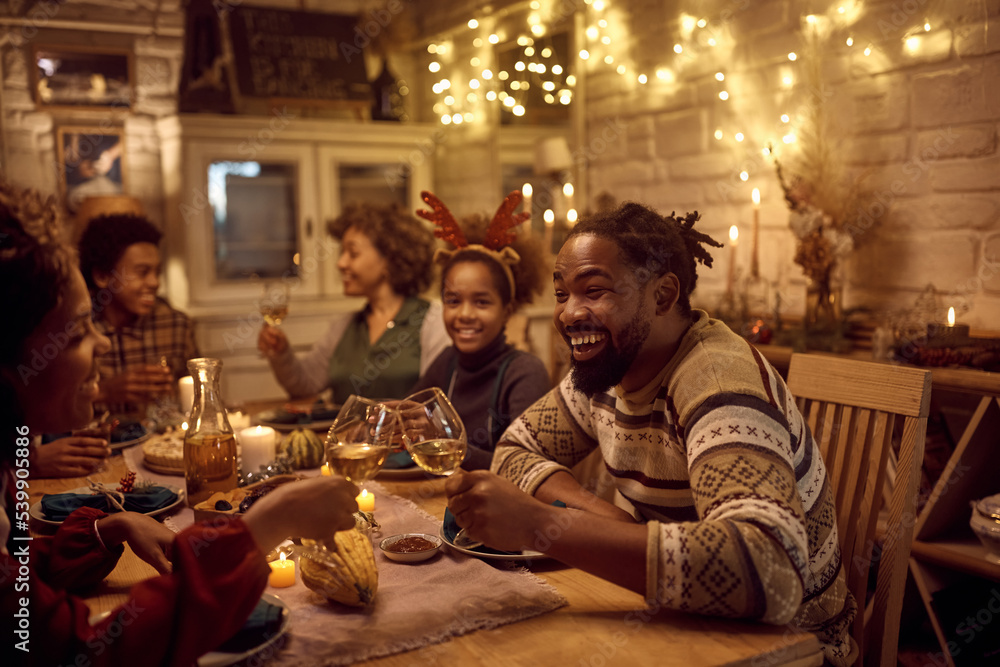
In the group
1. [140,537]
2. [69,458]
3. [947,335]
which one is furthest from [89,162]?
[947,335]

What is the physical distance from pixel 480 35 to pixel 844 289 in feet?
9.34

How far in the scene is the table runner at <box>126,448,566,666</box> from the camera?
991mm

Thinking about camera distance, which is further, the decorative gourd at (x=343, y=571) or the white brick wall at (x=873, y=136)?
the white brick wall at (x=873, y=136)

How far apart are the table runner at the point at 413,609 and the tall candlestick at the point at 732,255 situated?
185cm

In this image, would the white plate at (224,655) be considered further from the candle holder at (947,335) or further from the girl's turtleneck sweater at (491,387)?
the candle holder at (947,335)

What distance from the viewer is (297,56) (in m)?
4.57

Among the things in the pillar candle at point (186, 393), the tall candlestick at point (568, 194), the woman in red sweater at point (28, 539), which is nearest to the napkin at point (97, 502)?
the woman in red sweater at point (28, 539)

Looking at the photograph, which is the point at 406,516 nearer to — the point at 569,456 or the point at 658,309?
the point at 569,456

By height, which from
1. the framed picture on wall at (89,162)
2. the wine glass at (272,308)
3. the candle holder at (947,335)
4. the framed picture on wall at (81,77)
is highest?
the framed picture on wall at (81,77)

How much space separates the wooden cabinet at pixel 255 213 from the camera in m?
4.17

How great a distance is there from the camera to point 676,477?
4.36 feet

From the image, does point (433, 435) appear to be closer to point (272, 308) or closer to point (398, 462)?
point (398, 462)

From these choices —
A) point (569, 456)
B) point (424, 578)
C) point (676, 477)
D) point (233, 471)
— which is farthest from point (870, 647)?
point (233, 471)

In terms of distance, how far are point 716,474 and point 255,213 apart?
3.80 m
